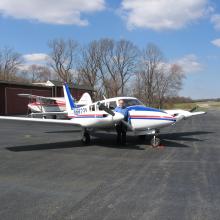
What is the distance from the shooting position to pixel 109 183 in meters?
6.61

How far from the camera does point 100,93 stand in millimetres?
72688

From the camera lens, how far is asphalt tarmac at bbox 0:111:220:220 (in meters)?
4.87

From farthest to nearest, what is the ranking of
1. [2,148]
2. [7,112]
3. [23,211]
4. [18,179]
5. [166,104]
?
[166,104] → [7,112] → [2,148] → [18,179] → [23,211]

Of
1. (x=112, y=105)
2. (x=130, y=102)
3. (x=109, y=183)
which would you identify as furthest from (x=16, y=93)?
(x=109, y=183)

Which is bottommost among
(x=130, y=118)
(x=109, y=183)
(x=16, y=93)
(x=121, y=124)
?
(x=109, y=183)

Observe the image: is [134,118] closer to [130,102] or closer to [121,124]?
[121,124]

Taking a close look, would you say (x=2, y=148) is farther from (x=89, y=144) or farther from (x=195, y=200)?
(x=195, y=200)

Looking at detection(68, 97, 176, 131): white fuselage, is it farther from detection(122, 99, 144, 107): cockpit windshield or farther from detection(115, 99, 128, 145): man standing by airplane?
detection(115, 99, 128, 145): man standing by airplane

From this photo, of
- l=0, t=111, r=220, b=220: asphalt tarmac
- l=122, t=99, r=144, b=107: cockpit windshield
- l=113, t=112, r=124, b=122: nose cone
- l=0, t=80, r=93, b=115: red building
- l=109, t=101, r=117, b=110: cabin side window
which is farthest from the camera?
l=0, t=80, r=93, b=115: red building

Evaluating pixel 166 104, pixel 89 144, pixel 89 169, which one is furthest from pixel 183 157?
pixel 166 104

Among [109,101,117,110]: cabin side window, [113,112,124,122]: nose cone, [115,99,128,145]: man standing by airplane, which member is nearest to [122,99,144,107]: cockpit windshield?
[115,99,128,145]: man standing by airplane

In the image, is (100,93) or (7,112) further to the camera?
(100,93)

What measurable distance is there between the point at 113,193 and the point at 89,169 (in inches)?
88.6

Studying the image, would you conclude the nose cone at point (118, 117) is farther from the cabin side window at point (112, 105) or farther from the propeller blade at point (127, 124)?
the cabin side window at point (112, 105)
